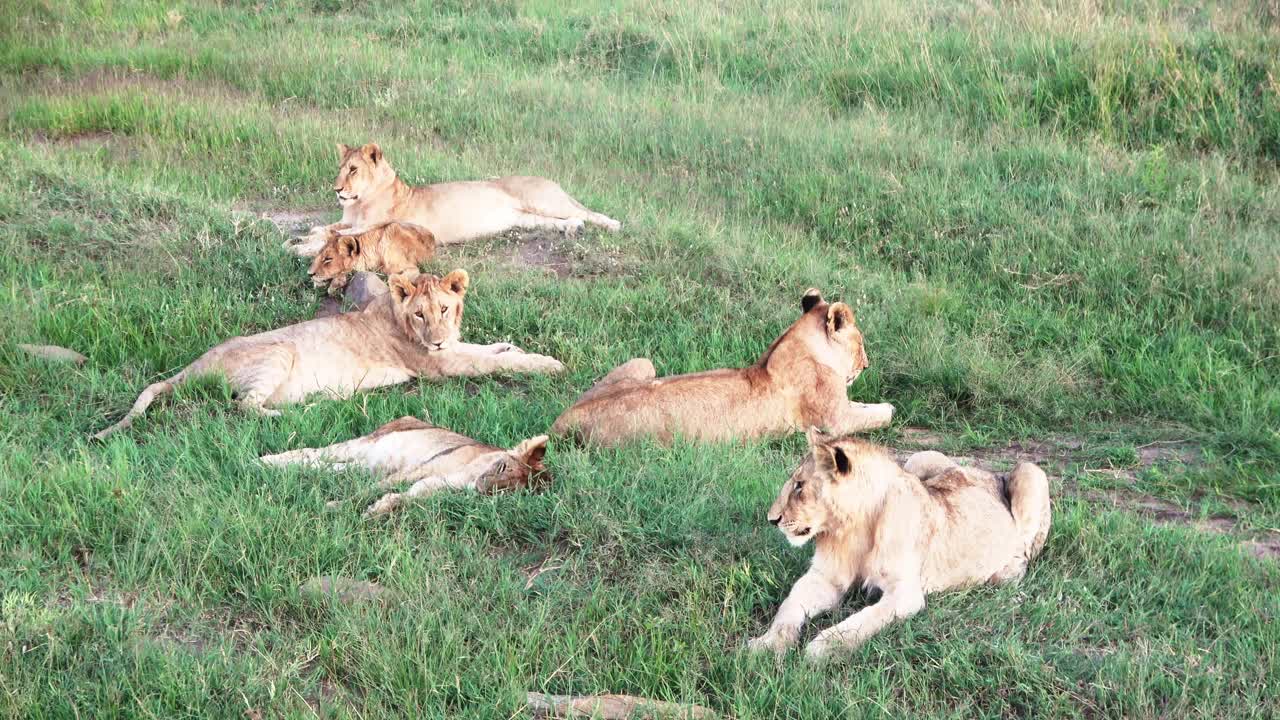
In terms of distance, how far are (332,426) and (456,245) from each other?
2885mm

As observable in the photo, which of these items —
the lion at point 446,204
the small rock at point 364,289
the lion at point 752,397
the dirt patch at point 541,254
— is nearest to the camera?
the lion at point 752,397

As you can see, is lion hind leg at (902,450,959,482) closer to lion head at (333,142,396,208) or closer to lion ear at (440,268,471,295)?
lion ear at (440,268,471,295)

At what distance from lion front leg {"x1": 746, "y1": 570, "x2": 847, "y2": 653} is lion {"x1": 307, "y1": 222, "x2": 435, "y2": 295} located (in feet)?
12.9

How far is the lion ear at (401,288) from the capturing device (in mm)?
6785

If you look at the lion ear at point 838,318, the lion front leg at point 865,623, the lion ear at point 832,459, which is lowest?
the lion front leg at point 865,623

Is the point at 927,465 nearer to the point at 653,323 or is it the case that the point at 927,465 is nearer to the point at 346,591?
the point at 346,591

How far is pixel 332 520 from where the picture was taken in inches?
180

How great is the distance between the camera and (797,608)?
13.0ft

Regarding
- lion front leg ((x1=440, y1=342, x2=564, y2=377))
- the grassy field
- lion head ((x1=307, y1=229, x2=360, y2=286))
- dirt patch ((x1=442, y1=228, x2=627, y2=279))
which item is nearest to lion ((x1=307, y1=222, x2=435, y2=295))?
lion head ((x1=307, y1=229, x2=360, y2=286))

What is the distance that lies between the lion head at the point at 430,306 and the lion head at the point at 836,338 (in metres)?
1.93

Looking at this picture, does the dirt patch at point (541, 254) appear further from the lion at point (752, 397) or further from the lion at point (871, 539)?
the lion at point (871, 539)

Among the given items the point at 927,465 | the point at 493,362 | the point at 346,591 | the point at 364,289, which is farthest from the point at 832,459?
the point at 364,289

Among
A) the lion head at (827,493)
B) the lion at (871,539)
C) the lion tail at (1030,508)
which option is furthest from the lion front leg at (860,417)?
the lion head at (827,493)

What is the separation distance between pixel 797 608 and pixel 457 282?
346cm
